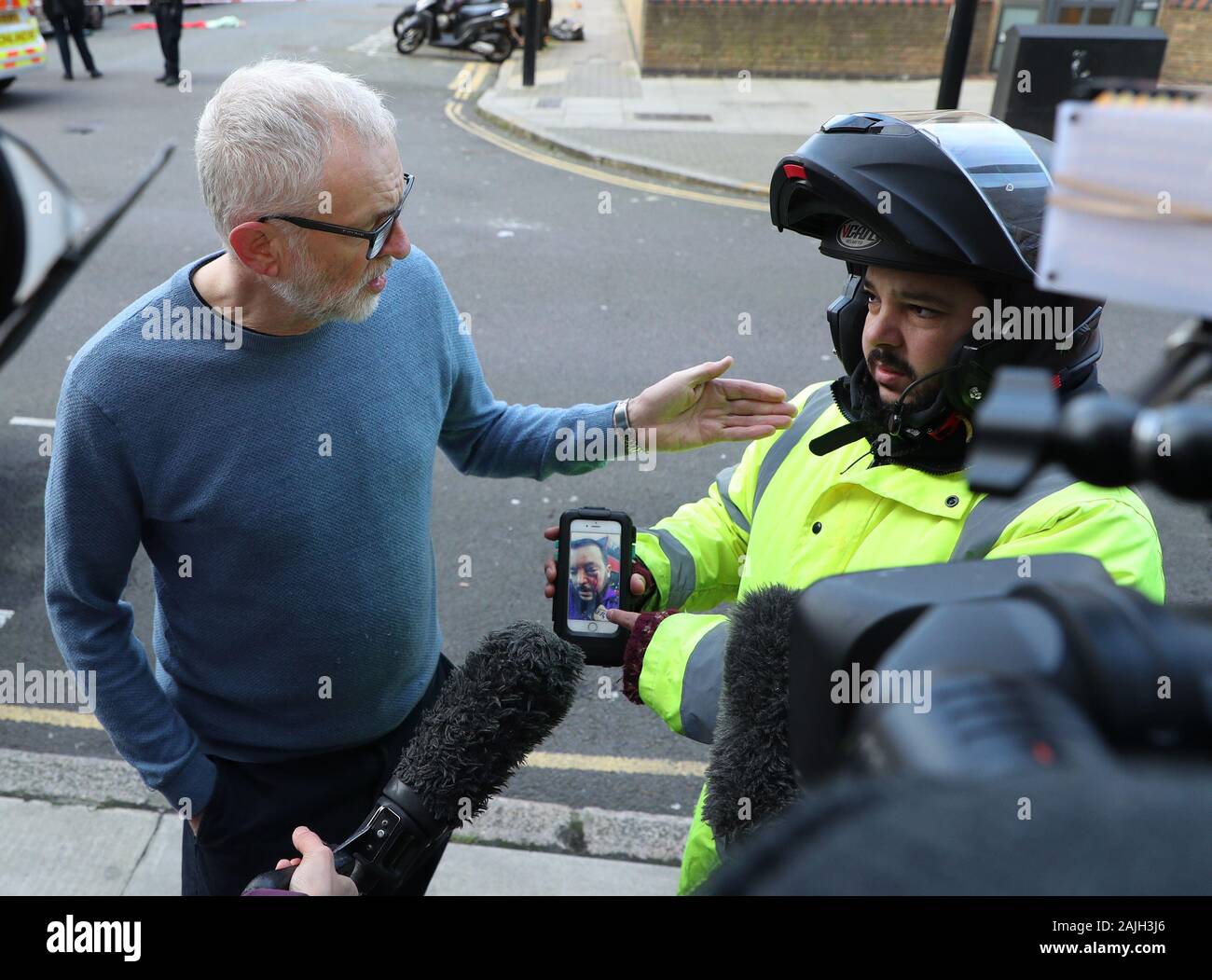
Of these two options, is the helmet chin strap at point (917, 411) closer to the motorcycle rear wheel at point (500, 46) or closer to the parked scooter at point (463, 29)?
the parked scooter at point (463, 29)

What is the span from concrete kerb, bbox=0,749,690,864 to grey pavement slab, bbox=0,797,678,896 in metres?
0.05

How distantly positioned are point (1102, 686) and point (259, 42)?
21.6m

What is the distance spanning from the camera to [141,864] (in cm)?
325

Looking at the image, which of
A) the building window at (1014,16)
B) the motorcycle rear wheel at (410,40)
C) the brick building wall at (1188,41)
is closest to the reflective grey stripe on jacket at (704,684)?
the brick building wall at (1188,41)

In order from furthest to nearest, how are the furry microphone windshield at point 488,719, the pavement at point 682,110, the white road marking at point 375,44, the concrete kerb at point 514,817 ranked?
the white road marking at point 375,44 → the pavement at point 682,110 → the concrete kerb at point 514,817 → the furry microphone windshield at point 488,719

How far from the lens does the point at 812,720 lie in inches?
37.1

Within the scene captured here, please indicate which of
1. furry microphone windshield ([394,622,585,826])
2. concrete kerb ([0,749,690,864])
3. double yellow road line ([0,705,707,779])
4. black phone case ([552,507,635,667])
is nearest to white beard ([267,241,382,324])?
black phone case ([552,507,635,667])

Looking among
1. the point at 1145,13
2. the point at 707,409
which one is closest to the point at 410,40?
the point at 1145,13

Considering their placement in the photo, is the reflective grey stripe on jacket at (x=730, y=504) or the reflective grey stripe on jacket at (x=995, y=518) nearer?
the reflective grey stripe on jacket at (x=995, y=518)

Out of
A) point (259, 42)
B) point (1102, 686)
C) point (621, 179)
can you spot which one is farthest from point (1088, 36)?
point (259, 42)

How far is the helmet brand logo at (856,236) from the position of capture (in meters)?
2.04

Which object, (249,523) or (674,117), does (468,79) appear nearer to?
(674,117)

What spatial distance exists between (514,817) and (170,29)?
572 inches

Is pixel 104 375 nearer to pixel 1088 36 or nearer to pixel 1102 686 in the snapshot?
pixel 1102 686
